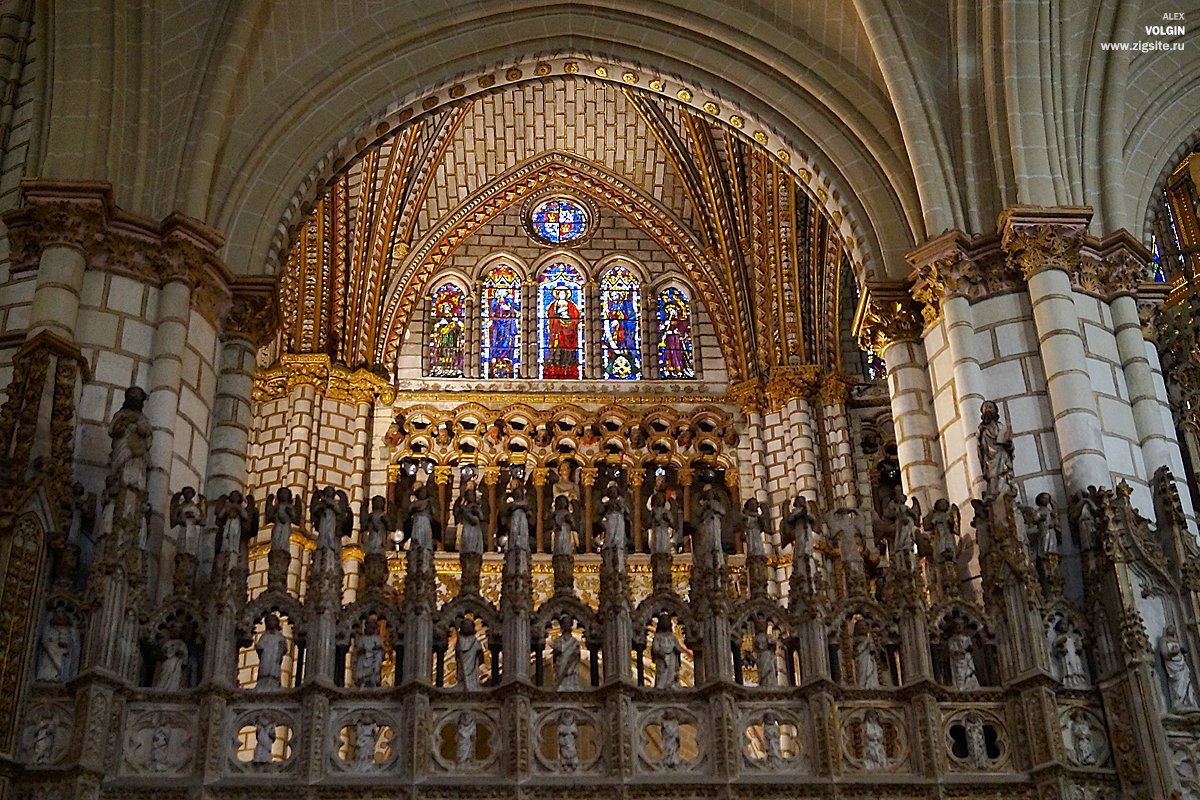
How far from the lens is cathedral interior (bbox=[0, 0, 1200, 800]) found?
10.7 meters

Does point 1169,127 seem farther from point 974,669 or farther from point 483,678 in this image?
point 483,678

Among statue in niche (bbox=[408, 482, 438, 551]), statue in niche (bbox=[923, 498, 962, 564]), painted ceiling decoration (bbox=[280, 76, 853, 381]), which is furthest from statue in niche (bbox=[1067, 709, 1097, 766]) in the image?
painted ceiling decoration (bbox=[280, 76, 853, 381])

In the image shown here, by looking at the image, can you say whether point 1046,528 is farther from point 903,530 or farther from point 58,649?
point 58,649

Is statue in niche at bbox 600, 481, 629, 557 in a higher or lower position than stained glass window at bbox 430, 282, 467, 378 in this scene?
lower

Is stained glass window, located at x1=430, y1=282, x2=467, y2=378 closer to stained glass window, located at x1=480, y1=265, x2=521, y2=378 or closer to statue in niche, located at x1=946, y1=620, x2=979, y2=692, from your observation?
stained glass window, located at x1=480, y1=265, x2=521, y2=378

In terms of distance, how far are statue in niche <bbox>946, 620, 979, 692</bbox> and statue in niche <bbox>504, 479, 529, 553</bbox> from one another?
11.8ft

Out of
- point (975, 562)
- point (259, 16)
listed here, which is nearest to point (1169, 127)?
point (975, 562)

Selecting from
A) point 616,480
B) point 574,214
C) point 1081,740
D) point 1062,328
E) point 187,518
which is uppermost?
point 574,214

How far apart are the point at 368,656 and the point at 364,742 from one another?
0.76 m

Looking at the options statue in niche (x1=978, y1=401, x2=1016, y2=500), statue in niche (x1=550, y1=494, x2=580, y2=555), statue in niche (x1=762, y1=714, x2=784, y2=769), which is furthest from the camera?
statue in niche (x1=550, y1=494, x2=580, y2=555)

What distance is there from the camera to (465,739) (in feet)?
35.3

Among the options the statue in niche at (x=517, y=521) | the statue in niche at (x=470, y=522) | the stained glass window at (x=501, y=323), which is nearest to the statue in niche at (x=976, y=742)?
the statue in niche at (x=517, y=521)

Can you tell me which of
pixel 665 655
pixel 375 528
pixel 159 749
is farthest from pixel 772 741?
pixel 159 749

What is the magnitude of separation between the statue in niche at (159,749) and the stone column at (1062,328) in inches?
302
